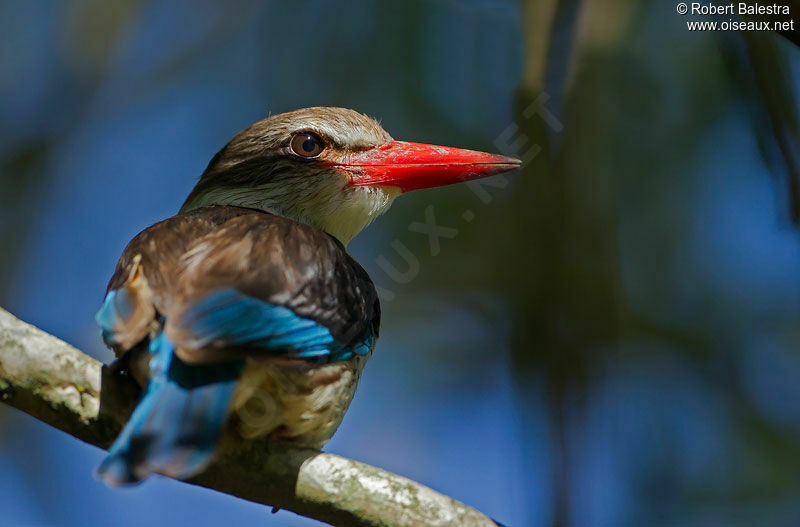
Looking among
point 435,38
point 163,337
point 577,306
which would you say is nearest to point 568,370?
point 577,306

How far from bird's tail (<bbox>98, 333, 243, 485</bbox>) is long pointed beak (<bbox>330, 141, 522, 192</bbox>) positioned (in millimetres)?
1641

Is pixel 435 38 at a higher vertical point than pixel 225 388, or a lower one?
higher

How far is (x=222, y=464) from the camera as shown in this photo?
2.36m

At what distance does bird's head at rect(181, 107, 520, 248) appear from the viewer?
370cm

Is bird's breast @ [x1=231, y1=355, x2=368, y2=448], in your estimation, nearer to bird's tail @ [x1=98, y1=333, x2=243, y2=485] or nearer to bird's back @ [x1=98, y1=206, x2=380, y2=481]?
bird's back @ [x1=98, y1=206, x2=380, y2=481]

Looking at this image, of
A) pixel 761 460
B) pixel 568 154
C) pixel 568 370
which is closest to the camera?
pixel 568 370

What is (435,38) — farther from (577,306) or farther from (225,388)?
(225,388)

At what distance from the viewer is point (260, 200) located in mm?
3723

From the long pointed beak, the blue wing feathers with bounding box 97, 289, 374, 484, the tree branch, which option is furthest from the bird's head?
the tree branch

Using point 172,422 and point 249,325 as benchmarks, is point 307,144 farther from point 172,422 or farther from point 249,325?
point 172,422

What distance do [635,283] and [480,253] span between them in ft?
3.23

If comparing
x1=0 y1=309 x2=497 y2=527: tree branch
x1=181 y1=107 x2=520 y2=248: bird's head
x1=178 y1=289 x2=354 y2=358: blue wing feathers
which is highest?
x1=181 y1=107 x2=520 y2=248: bird's head

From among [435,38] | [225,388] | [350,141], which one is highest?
[435,38]

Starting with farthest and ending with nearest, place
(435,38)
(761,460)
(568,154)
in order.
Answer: (435,38), (761,460), (568,154)
